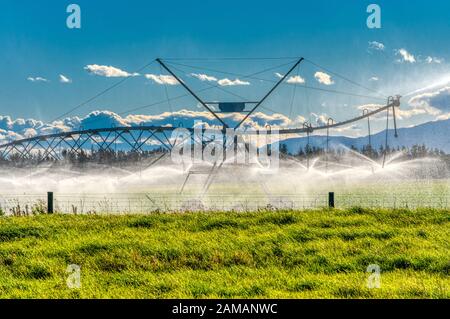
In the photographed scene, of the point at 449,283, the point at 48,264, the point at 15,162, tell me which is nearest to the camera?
the point at 449,283

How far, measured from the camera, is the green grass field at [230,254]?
33.1 ft

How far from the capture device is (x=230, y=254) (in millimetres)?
12867

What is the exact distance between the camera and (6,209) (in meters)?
20.9

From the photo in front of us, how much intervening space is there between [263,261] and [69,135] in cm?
5087

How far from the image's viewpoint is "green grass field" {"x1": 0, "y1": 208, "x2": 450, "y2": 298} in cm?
1009

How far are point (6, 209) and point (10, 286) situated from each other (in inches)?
434

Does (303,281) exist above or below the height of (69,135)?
below

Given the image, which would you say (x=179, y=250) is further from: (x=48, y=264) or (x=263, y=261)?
(x=48, y=264)

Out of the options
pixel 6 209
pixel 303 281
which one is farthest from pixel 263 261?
pixel 6 209

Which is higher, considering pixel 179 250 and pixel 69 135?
pixel 69 135

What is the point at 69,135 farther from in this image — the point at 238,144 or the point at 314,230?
the point at 314,230
